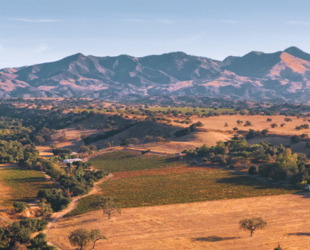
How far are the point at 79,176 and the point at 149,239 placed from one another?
40.8 m

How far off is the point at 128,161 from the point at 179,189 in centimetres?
3912

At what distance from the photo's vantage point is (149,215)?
188ft

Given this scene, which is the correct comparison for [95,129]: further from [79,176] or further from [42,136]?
[79,176]

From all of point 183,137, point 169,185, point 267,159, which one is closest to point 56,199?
point 169,185

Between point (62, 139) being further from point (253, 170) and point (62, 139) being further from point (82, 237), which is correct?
point (82, 237)

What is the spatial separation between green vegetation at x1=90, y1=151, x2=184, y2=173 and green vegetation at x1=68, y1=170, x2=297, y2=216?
1332 centimetres

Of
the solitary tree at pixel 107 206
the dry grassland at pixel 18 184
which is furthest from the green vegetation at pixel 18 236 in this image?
the dry grassland at pixel 18 184

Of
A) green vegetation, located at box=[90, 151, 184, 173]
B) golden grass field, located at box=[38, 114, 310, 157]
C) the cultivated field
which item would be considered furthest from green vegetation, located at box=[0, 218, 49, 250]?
golden grass field, located at box=[38, 114, 310, 157]

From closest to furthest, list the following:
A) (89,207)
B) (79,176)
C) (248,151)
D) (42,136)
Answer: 1. (89,207)
2. (79,176)
3. (248,151)
4. (42,136)

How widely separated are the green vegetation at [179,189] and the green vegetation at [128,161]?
43.7ft

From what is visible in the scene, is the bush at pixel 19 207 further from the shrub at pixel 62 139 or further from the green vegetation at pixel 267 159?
the shrub at pixel 62 139

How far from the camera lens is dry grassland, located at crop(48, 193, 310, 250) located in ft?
147

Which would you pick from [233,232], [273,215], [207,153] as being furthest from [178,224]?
[207,153]

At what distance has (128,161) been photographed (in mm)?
109812
